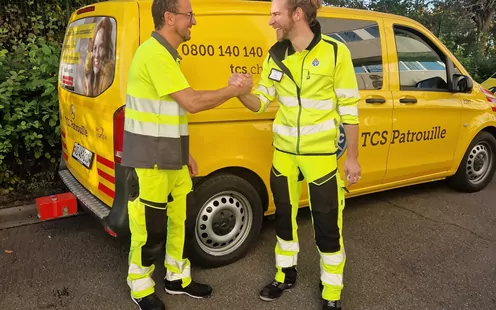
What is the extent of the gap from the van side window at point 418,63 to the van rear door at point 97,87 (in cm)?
260

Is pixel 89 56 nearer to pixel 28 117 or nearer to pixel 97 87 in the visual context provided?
pixel 97 87

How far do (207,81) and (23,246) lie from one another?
2.15 metres

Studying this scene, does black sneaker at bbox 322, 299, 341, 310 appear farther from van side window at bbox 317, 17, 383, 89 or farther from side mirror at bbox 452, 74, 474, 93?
side mirror at bbox 452, 74, 474, 93

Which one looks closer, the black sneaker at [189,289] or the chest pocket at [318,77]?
the chest pocket at [318,77]

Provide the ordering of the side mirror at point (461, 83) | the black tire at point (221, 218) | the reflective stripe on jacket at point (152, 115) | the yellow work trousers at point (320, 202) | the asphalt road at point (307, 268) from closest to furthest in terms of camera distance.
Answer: the reflective stripe on jacket at point (152, 115), the yellow work trousers at point (320, 202), the asphalt road at point (307, 268), the black tire at point (221, 218), the side mirror at point (461, 83)

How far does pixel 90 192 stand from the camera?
338 cm

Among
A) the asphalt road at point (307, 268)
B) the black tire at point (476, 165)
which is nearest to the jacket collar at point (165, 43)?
the asphalt road at point (307, 268)

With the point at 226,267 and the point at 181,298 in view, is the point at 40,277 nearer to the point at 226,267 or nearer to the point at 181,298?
the point at 181,298

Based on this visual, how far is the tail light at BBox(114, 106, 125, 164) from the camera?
2840mm

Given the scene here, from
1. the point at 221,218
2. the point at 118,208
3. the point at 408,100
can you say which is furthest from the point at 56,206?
the point at 408,100

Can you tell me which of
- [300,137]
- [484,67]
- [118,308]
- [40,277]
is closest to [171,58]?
[300,137]

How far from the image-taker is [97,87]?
307 centimetres

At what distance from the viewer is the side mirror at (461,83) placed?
4629mm

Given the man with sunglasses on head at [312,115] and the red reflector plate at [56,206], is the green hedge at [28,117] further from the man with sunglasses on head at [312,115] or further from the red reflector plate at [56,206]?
the man with sunglasses on head at [312,115]
